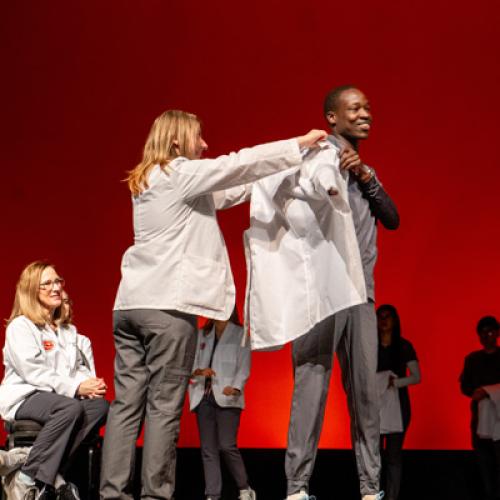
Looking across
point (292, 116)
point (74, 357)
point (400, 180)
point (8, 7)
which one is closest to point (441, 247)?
point (400, 180)

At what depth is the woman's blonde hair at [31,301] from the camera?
13.3ft

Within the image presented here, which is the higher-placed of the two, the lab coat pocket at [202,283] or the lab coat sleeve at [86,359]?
the lab coat pocket at [202,283]

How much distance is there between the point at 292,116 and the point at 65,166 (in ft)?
5.75

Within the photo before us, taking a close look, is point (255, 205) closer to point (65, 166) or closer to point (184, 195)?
point (184, 195)

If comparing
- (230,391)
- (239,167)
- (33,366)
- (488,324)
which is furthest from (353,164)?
(488,324)

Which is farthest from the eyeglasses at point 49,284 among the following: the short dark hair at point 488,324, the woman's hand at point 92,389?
the short dark hair at point 488,324

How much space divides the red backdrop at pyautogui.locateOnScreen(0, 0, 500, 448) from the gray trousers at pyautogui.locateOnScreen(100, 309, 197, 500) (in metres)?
3.54

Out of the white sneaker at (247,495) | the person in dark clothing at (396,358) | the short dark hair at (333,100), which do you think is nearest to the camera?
A: the short dark hair at (333,100)

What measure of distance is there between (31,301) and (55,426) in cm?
68

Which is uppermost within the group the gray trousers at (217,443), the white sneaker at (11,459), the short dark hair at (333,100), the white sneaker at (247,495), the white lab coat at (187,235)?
the short dark hair at (333,100)

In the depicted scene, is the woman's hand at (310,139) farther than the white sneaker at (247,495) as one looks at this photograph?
No

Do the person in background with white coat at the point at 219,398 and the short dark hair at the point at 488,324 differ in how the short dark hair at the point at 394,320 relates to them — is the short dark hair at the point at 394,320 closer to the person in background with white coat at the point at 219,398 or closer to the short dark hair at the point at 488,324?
the short dark hair at the point at 488,324

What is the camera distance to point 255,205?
3.27 metres

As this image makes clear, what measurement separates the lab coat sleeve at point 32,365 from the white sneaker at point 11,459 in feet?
1.02
